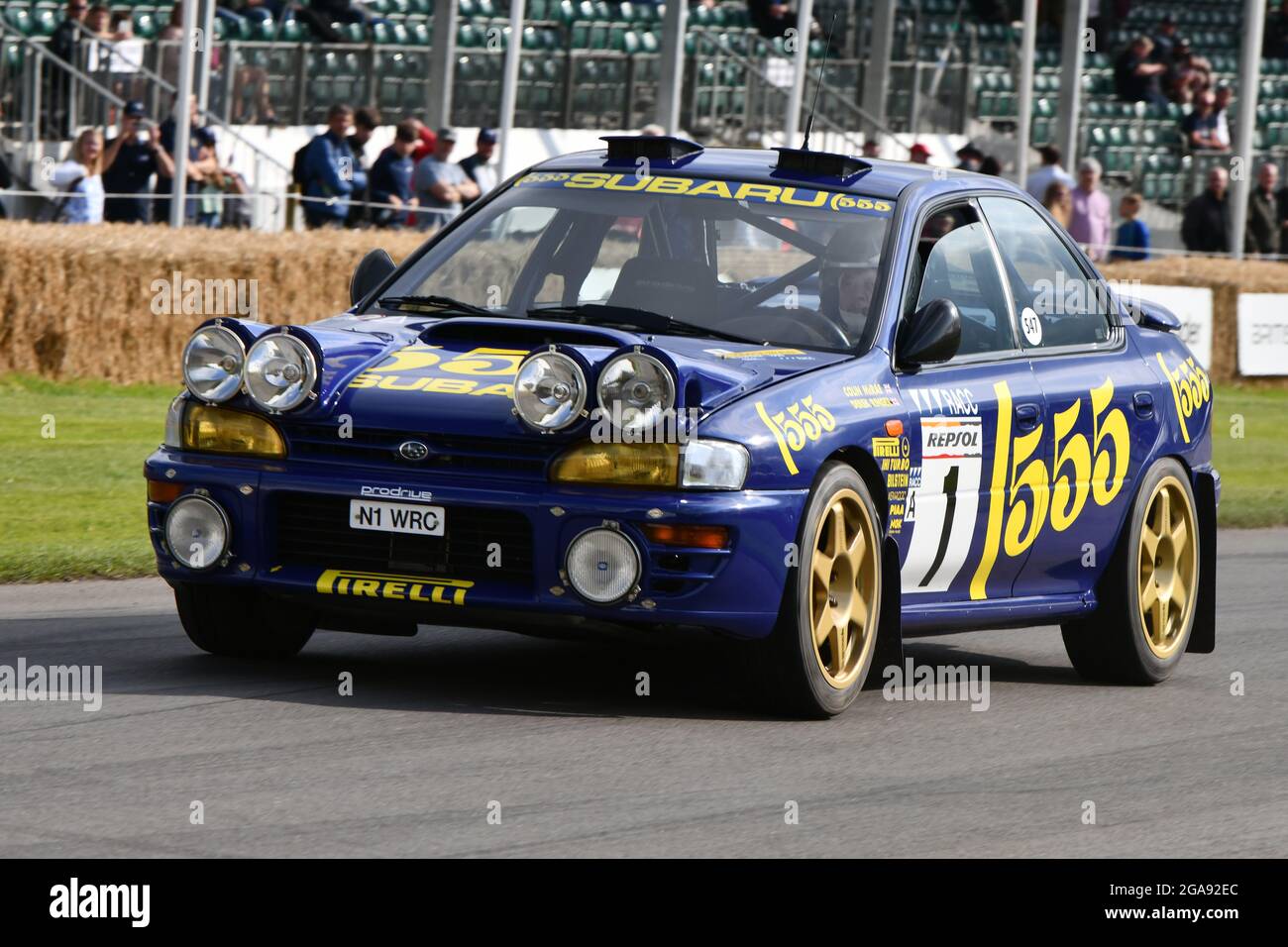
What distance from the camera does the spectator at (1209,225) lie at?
86.7ft

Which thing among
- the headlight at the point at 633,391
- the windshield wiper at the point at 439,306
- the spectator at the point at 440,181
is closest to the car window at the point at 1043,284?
the windshield wiper at the point at 439,306

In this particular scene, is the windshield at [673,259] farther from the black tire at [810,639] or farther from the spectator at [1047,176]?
the spectator at [1047,176]

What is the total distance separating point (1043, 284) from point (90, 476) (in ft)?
20.3

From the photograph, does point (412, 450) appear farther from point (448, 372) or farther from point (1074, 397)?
point (1074, 397)

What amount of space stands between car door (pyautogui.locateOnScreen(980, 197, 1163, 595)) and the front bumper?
1.66m

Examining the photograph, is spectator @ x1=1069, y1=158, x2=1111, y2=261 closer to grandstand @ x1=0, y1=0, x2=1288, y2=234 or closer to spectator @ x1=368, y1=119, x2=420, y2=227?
grandstand @ x1=0, y1=0, x2=1288, y2=234

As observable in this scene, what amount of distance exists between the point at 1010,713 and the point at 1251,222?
2080cm

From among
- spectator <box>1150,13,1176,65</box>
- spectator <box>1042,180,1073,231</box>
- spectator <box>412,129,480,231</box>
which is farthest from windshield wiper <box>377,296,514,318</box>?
spectator <box>1150,13,1176,65</box>

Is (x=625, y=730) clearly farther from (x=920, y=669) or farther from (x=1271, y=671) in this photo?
(x=1271, y=671)

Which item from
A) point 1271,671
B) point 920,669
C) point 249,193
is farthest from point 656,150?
point 249,193

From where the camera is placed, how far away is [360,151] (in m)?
19.5

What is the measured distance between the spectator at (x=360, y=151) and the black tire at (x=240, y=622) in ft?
39.3

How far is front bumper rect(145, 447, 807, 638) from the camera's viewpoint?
21.5 feet
